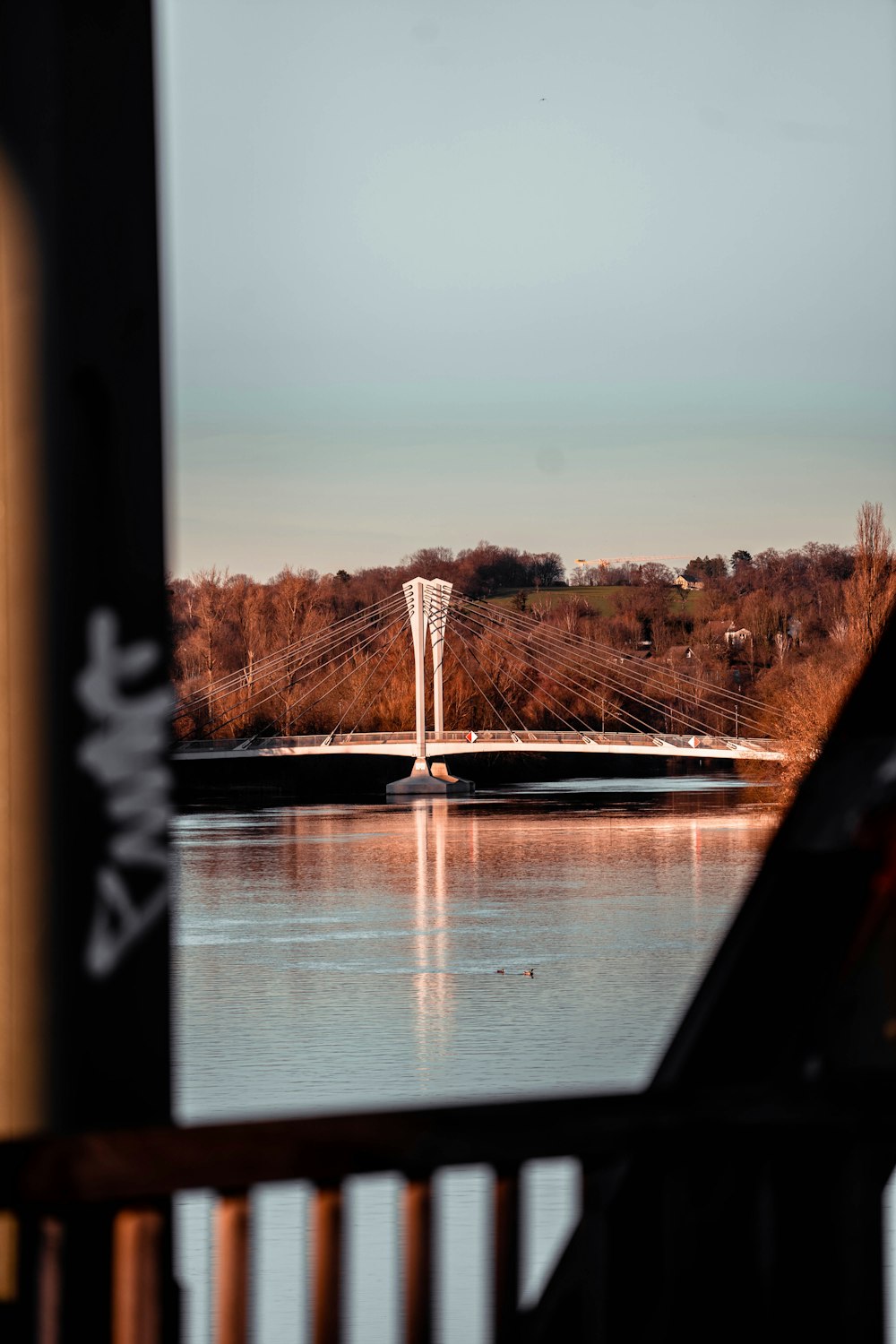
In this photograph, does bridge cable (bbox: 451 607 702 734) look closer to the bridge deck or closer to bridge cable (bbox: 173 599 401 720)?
the bridge deck

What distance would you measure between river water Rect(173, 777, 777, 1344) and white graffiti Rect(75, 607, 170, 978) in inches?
13.2

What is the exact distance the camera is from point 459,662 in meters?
39.1

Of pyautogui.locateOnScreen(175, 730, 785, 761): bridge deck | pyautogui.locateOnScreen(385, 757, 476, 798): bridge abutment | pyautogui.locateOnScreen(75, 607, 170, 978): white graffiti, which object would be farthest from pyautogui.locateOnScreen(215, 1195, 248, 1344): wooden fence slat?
pyautogui.locateOnScreen(385, 757, 476, 798): bridge abutment

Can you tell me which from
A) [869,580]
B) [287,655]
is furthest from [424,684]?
[869,580]

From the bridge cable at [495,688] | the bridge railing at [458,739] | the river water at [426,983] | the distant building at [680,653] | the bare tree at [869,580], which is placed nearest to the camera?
the river water at [426,983]

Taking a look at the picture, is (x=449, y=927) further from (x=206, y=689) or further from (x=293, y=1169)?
(x=206, y=689)

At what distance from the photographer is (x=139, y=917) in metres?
1.18

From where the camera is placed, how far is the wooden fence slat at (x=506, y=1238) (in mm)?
1010

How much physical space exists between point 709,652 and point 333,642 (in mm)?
9518

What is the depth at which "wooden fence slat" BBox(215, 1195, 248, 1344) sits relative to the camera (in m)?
0.97

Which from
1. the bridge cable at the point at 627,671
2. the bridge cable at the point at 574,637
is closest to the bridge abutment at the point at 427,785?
the bridge cable at the point at 627,671

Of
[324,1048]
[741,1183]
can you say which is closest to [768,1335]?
[741,1183]

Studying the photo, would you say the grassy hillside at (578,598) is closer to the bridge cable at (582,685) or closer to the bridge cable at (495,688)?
the bridge cable at (582,685)

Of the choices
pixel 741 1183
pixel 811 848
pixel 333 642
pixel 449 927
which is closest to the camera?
pixel 741 1183
